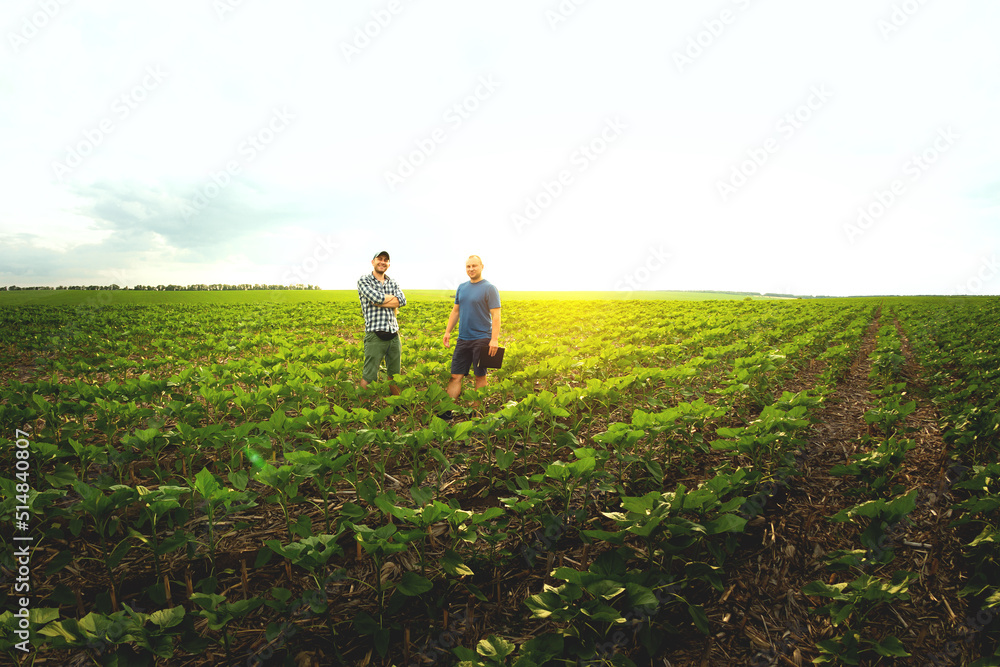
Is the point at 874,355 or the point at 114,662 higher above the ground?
the point at 874,355

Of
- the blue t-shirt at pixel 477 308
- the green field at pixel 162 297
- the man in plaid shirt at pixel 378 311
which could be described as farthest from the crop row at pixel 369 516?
the green field at pixel 162 297

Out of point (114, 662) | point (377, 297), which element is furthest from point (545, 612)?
point (377, 297)

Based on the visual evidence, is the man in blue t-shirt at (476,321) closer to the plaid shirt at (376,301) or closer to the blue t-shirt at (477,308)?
the blue t-shirt at (477,308)

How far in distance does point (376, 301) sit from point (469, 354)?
163cm

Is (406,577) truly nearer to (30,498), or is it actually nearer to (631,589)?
(631,589)

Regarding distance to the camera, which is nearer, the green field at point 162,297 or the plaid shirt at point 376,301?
the plaid shirt at point 376,301

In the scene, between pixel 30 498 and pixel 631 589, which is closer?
pixel 631 589

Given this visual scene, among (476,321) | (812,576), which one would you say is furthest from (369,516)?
(812,576)

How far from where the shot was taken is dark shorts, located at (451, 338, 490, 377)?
21.6ft

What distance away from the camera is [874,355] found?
30.9 feet

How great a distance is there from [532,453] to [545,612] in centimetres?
280

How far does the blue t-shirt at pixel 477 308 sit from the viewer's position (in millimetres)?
6508

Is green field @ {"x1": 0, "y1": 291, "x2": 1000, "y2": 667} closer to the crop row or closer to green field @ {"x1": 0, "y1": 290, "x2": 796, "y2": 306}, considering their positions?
the crop row

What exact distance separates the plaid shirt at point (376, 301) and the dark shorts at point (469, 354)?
1036 millimetres
